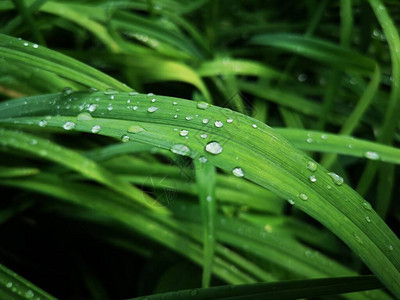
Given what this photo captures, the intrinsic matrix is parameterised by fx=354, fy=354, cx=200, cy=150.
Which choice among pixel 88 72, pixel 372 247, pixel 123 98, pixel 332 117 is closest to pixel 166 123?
pixel 123 98

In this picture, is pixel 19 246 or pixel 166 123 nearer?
pixel 166 123

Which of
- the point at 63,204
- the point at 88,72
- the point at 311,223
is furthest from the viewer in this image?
the point at 311,223

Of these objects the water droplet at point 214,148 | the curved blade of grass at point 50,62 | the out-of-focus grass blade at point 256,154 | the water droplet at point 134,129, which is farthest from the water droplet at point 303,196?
the curved blade of grass at point 50,62

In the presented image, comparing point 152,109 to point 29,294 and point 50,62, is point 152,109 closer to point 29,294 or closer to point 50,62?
point 50,62

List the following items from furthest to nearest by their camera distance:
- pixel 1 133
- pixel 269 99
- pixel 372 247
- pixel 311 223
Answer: pixel 269 99 → pixel 311 223 → pixel 1 133 → pixel 372 247

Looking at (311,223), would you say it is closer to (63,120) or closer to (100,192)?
(100,192)

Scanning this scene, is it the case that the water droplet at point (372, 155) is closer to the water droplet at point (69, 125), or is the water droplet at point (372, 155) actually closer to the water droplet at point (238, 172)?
the water droplet at point (238, 172)
